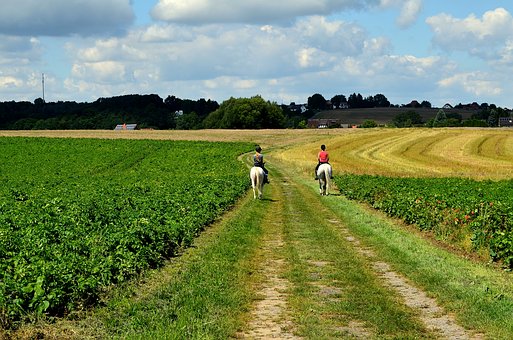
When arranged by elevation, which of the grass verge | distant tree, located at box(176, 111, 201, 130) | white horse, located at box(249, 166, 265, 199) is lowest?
the grass verge

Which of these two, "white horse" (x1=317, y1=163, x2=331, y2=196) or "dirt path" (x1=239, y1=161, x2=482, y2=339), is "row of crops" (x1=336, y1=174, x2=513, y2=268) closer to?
"dirt path" (x1=239, y1=161, x2=482, y2=339)

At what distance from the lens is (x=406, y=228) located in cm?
2355

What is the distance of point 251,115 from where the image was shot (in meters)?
152

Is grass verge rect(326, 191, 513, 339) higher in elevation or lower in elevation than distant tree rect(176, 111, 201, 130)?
lower

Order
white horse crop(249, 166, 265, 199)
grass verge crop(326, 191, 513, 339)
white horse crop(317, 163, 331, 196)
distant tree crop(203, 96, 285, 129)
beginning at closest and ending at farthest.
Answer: grass verge crop(326, 191, 513, 339), white horse crop(249, 166, 265, 199), white horse crop(317, 163, 331, 196), distant tree crop(203, 96, 285, 129)

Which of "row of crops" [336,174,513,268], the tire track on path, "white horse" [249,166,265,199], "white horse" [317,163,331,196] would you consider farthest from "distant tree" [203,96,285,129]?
the tire track on path

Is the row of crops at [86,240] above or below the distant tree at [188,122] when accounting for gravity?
below

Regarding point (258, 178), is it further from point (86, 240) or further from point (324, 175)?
point (86, 240)

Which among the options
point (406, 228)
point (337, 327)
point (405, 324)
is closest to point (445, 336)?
point (405, 324)

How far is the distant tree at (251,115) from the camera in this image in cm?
15225

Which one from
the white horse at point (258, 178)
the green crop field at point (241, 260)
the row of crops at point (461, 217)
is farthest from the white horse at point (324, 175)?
the row of crops at point (461, 217)

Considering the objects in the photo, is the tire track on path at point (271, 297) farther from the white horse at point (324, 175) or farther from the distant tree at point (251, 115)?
the distant tree at point (251, 115)

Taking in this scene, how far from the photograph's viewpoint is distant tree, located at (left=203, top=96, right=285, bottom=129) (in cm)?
15225

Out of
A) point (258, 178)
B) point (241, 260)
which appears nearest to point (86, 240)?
point (241, 260)
